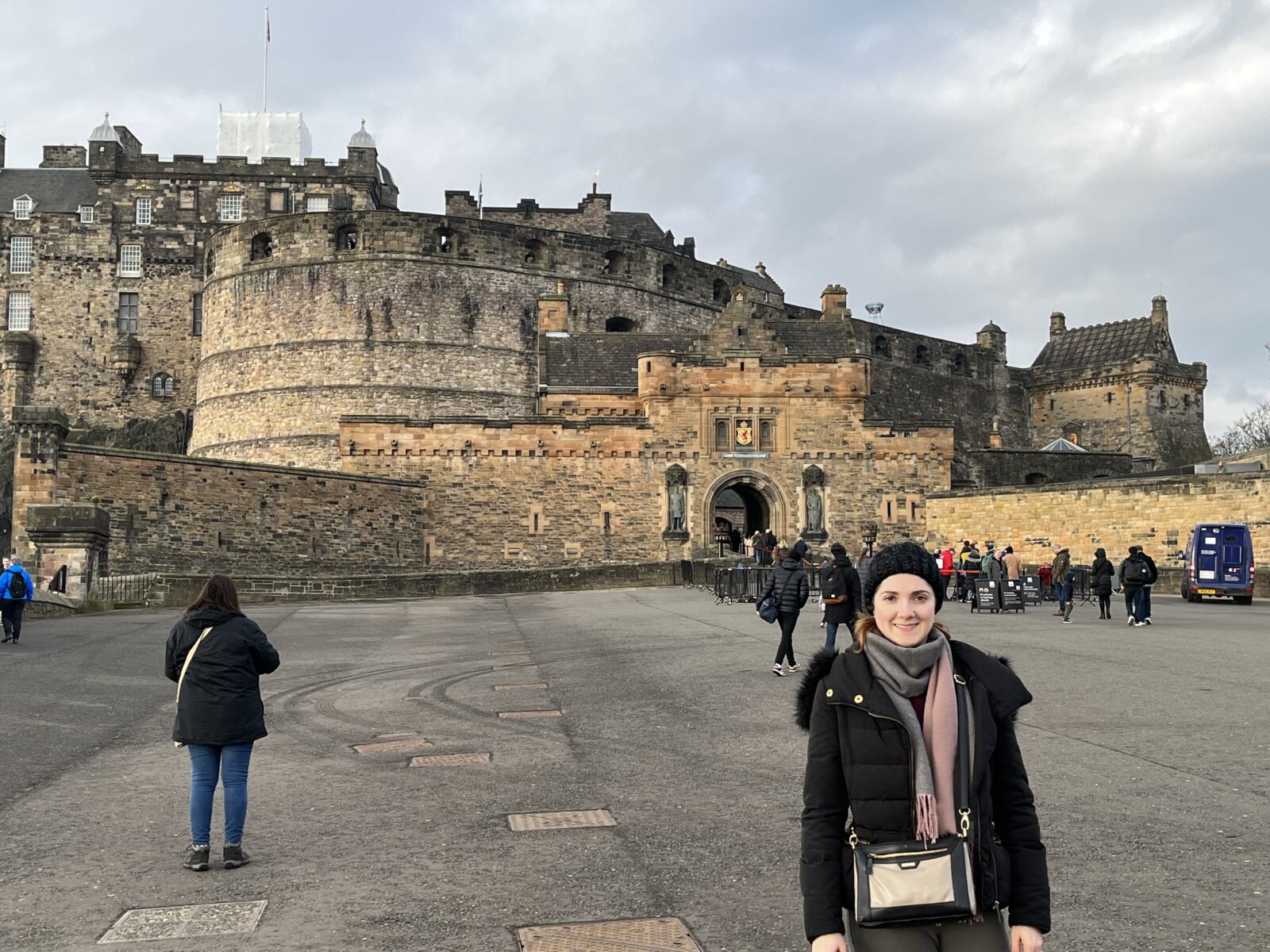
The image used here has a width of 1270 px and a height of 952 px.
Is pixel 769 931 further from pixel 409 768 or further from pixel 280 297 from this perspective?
pixel 280 297

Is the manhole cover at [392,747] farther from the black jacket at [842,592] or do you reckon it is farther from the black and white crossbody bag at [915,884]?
the black and white crossbody bag at [915,884]

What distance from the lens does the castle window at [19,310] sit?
4962 centimetres

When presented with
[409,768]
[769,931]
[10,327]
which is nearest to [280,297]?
[10,327]

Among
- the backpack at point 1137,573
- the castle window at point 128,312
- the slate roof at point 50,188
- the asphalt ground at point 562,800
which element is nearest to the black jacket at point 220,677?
the asphalt ground at point 562,800

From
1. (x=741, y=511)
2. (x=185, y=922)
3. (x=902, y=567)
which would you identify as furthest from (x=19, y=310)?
(x=902, y=567)

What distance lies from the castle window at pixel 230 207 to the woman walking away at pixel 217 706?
4745cm

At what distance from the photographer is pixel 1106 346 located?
59125 millimetres

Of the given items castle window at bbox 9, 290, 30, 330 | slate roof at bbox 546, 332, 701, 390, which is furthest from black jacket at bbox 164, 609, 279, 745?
castle window at bbox 9, 290, 30, 330

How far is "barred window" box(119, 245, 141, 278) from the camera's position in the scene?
49.8m

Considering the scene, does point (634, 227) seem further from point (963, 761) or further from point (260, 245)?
point (963, 761)

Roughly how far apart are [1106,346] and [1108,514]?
30885mm

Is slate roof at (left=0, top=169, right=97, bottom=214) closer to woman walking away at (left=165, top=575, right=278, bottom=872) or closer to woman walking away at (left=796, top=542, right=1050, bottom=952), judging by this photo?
woman walking away at (left=165, top=575, right=278, bottom=872)

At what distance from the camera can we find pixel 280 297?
44312 mm

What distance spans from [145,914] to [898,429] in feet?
109
